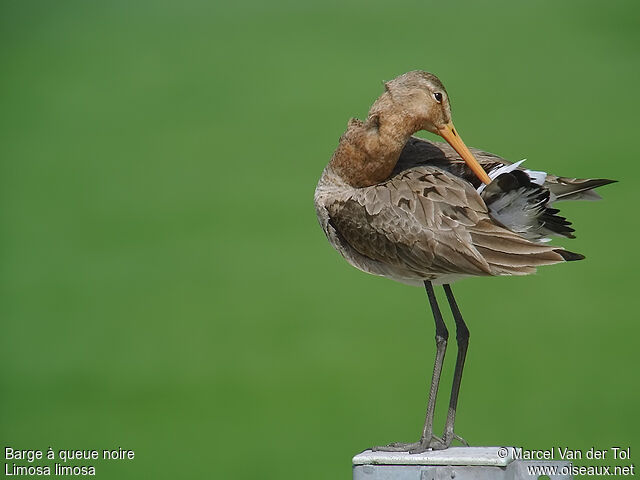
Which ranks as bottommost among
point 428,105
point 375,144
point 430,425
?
point 430,425

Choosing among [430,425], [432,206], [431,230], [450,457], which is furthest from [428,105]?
[450,457]

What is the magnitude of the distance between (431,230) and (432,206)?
113 mm

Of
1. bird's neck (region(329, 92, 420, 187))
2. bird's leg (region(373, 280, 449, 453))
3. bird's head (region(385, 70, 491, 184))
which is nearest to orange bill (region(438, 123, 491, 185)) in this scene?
bird's head (region(385, 70, 491, 184))

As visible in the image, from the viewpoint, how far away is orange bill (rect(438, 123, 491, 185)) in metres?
4.38

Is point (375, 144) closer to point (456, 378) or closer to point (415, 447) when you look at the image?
point (456, 378)

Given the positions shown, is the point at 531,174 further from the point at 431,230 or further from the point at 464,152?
the point at 431,230

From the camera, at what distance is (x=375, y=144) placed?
14.7ft

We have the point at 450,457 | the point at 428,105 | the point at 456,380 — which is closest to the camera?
the point at 450,457

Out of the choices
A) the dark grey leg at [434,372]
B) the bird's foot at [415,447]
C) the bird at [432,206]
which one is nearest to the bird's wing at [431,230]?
the bird at [432,206]

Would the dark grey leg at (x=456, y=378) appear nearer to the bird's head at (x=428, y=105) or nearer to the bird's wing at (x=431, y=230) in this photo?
the bird's wing at (x=431, y=230)

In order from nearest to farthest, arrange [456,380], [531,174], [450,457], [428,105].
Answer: [450,457], [531,174], [428,105], [456,380]

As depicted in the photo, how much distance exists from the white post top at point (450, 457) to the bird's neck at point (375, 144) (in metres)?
1.35

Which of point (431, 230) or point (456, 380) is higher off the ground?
point (431, 230)

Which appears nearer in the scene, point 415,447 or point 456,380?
point 415,447
